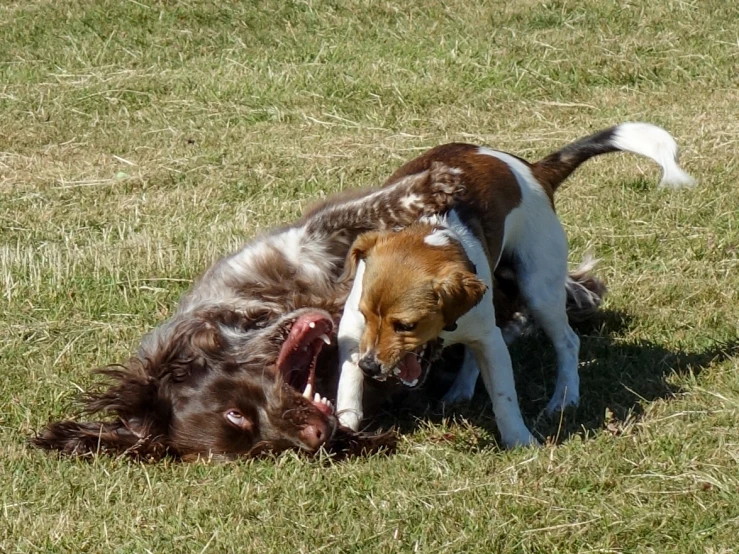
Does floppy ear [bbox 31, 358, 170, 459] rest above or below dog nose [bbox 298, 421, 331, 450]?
below

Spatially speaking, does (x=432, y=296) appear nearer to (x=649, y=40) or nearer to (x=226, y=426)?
(x=226, y=426)

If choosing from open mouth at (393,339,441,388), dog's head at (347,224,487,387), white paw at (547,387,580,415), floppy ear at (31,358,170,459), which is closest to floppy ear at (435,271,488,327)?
dog's head at (347,224,487,387)

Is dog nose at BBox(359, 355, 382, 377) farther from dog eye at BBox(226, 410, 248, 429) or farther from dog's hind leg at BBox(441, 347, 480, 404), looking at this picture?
dog's hind leg at BBox(441, 347, 480, 404)

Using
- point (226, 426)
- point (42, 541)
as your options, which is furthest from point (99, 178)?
point (42, 541)

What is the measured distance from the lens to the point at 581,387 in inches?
221

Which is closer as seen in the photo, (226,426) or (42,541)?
(42,541)

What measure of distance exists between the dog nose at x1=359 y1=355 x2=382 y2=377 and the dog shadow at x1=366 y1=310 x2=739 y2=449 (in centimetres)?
61

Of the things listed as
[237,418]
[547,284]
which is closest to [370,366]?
[237,418]

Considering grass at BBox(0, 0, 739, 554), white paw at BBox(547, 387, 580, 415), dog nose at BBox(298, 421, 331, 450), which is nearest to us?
grass at BBox(0, 0, 739, 554)

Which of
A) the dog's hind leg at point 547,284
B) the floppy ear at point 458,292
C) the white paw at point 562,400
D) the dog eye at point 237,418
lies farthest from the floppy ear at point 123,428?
the dog's hind leg at point 547,284

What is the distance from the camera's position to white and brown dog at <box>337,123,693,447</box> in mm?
4652

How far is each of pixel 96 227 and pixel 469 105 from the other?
373 cm

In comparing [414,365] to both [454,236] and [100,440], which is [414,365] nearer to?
[454,236]

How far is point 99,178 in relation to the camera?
912cm
